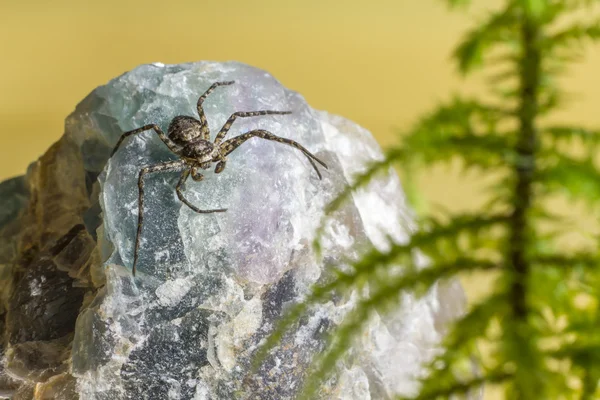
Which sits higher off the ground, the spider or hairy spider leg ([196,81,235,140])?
hairy spider leg ([196,81,235,140])

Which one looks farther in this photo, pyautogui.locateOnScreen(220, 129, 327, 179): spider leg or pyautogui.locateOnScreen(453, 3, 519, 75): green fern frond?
pyautogui.locateOnScreen(220, 129, 327, 179): spider leg

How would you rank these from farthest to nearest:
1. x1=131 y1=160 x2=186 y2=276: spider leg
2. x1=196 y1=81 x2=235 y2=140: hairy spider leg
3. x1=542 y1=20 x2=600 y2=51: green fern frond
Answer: x1=196 y1=81 x2=235 y2=140: hairy spider leg, x1=131 y1=160 x2=186 y2=276: spider leg, x1=542 y1=20 x2=600 y2=51: green fern frond

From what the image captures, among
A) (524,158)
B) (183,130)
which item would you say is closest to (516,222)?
(524,158)

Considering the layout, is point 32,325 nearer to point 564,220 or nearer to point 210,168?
point 210,168

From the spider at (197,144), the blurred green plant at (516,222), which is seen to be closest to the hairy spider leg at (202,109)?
the spider at (197,144)

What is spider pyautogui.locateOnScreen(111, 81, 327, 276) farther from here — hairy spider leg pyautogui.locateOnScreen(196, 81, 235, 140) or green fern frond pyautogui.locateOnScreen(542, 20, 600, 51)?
green fern frond pyautogui.locateOnScreen(542, 20, 600, 51)

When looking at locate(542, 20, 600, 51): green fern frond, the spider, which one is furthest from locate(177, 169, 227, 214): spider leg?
locate(542, 20, 600, 51): green fern frond

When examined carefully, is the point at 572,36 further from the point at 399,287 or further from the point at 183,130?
the point at 183,130

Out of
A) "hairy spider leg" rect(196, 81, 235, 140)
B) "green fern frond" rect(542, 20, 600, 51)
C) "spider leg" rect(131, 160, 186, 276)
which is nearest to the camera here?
"green fern frond" rect(542, 20, 600, 51)
